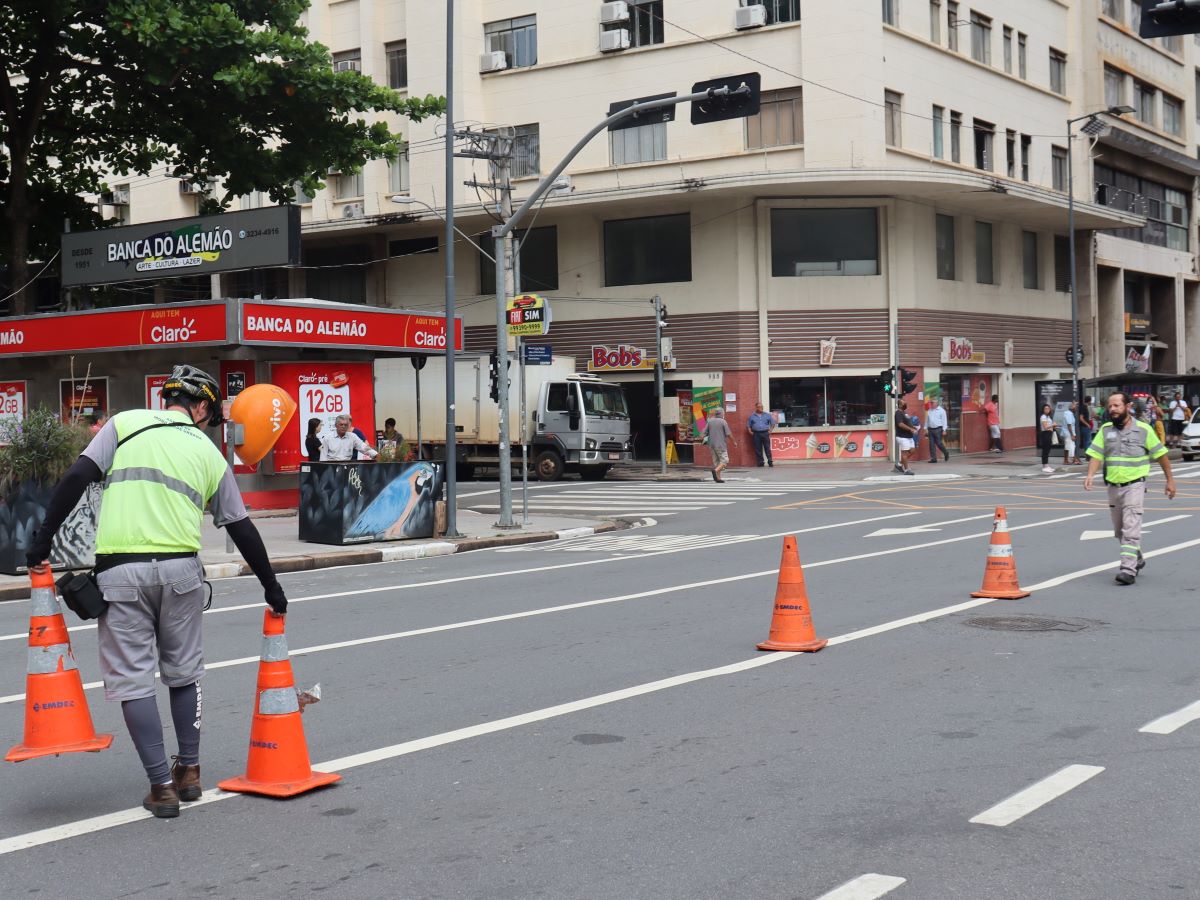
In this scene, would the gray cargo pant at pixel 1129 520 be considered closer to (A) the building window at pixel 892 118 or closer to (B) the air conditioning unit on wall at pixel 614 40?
(A) the building window at pixel 892 118

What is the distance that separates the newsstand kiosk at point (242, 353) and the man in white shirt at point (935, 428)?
17259 millimetres

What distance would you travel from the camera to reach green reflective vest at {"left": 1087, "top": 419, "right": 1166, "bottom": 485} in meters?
12.9

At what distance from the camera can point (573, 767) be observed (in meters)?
6.39

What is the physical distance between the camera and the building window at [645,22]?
1583 inches

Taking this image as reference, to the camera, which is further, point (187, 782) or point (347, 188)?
point (347, 188)

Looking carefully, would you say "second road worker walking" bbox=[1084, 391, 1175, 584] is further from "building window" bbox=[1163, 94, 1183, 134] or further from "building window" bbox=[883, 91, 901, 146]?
"building window" bbox=[1163, 94, 1183, 134]

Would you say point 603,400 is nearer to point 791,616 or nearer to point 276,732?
point 791,616

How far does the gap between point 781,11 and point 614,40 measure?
484cm

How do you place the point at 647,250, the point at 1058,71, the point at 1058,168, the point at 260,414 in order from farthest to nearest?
the point at 1058,71 < the point at 1058,168 < the point at 647,250 < the point at 260,414

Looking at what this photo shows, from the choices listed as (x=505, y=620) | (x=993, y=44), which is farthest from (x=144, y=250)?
(x=993, y=44)

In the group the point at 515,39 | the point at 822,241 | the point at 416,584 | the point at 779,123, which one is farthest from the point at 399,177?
the point at 416,584

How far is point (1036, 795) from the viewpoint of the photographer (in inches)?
228

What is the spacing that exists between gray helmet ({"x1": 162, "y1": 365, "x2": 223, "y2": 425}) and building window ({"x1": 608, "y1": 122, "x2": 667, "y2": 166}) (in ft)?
114

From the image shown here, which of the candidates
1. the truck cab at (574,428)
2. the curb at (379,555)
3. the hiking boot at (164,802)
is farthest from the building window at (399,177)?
the hiking boot at (164,802)
